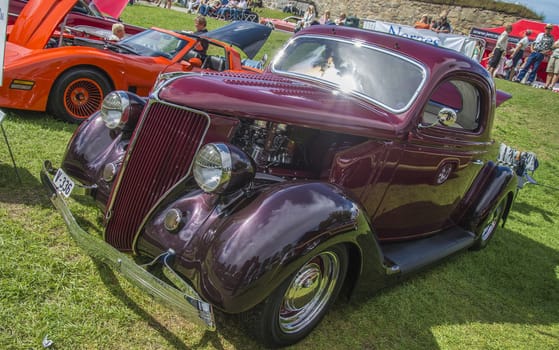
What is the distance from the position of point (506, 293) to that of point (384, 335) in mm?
1590

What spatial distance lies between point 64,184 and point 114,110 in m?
0.61

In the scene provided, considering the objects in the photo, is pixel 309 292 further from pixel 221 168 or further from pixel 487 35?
pixel 487 35

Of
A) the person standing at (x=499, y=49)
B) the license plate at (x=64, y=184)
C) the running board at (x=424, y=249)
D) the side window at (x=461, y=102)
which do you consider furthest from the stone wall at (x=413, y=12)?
the license plate at (x=64, y=184)

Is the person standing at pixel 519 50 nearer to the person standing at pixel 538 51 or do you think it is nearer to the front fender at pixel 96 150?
the person standing at pixel 538 51

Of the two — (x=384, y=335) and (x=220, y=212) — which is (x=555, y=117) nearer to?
(x=384, y=335)

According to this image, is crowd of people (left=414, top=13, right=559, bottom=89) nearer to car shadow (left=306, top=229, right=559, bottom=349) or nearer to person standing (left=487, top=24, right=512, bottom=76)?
person standing (left=487, top=24, right=512, bottom=76)

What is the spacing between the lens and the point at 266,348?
2492mm

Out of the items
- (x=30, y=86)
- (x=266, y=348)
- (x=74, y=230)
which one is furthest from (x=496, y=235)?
(x=30, y=86)

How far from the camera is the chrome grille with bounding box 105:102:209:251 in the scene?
257 cm

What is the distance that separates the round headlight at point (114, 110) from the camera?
10.3 feet

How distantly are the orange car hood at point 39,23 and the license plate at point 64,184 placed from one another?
3265 mm

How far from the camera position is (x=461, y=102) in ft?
13.4

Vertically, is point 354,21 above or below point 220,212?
above

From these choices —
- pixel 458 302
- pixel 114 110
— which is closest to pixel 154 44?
pixel 114 110
